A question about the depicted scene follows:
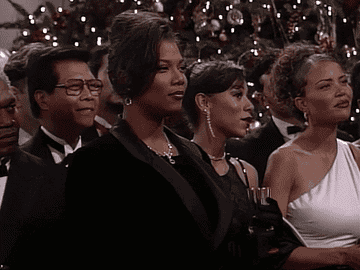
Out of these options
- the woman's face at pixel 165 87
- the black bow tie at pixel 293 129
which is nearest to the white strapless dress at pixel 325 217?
the black bow tie at pixel 293 129

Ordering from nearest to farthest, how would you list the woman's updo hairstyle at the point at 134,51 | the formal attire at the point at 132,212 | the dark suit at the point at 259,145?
the formal attire at the point at 132,212 < the woman's updo hairstyle at the point at 134,51 < the dark suit at the point at 259,145

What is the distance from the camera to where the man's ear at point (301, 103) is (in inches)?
95.7

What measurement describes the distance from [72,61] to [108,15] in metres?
0.51

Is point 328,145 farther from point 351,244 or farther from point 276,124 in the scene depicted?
point 351,244

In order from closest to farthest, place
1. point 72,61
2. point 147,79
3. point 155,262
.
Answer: point 155,262 → point 147,79 → point 72,61

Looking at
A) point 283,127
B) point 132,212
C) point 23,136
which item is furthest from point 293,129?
point 23,136

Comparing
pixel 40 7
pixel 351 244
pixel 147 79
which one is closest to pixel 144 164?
pixel 147 79

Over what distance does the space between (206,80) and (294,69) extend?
1.52 feet

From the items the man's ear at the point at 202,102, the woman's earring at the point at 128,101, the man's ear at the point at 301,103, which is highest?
the woman's earring at the point at 128,101

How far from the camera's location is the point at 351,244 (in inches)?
89.9

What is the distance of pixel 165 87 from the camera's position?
1776 mm

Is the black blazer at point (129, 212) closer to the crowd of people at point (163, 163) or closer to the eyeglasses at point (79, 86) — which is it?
the crowd of people at point (163, 163)

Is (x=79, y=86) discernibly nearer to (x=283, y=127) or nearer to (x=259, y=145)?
(x=259, y=145)

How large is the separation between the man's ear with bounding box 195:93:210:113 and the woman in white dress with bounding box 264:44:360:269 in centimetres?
38
